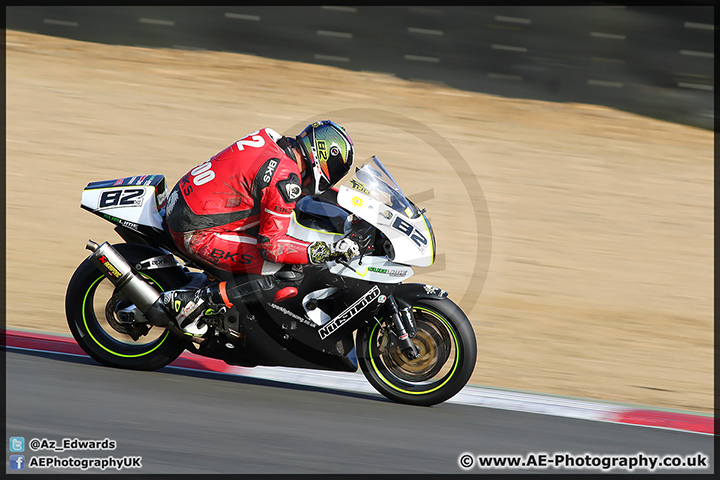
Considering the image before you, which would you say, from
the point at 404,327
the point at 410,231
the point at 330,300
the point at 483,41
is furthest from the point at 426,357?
the point at 483,41

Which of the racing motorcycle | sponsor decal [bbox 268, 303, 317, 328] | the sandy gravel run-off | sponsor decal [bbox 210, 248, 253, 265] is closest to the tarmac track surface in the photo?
the racing motorcycle

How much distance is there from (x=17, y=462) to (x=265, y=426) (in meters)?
1.38

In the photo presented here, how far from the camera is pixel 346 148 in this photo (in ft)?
16.1

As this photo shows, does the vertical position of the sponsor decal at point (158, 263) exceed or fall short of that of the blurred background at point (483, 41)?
it falls short

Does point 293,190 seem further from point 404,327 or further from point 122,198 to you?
point 122,198

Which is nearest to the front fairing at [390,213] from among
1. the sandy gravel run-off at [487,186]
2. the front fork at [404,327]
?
the front fork at [404,327]

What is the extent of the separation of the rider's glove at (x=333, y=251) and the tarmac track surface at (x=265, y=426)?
1.01m

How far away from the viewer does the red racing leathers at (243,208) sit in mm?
4758

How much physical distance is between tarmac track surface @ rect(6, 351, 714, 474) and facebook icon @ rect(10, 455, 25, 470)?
60mm

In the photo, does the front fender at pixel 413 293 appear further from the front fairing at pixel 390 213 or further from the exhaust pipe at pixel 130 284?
the exhaust pipe at pixel 130 284

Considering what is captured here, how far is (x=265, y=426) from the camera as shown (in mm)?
4570

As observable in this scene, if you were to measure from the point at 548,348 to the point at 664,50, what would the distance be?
30.4 feet
